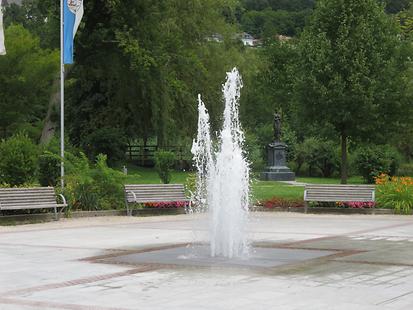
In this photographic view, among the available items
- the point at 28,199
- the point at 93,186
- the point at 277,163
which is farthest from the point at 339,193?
the point at 277,163

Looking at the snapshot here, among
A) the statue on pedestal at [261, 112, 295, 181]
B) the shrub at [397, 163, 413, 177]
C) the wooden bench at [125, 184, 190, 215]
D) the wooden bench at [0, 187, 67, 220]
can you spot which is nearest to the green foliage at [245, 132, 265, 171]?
the statue on pedestal at [261, 112, 295, 181]

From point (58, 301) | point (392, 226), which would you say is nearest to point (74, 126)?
point (392, 226)

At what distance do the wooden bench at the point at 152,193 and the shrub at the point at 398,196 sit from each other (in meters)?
5.67

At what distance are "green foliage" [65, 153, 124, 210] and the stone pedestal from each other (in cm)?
1641

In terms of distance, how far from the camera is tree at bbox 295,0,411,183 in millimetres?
26266

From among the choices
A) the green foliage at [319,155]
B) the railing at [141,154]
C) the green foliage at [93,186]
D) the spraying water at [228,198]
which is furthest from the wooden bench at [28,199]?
the railing at [141,154]

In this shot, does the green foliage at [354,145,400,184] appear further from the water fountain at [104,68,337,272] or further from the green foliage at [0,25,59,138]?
the water fountain at [104,68,337,272]

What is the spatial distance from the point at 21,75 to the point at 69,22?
601 inches

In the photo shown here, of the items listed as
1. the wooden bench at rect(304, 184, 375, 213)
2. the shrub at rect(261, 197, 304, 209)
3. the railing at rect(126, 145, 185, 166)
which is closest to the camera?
the wooden bench at rect(304, 184, 375, 213)

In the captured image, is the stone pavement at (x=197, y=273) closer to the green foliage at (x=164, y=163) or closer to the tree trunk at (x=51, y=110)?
the green foliage at (x=164, y=163)

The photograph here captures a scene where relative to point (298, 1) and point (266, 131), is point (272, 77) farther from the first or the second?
point (298, 1)

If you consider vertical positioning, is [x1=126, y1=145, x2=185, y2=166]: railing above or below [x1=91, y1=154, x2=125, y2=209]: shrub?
above

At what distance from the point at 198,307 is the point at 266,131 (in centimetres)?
4056

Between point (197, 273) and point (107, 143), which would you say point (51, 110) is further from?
point (197, 273)
